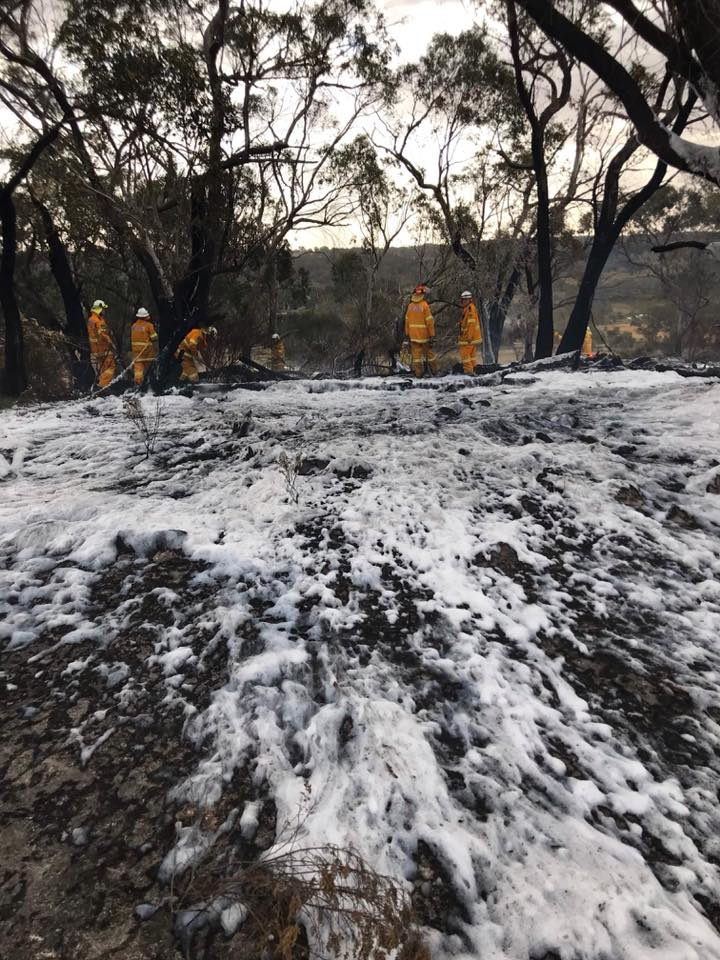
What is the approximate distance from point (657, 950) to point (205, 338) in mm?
12316

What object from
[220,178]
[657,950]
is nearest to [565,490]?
[657,950]

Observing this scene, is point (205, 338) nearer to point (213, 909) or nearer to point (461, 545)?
point (461, 545)

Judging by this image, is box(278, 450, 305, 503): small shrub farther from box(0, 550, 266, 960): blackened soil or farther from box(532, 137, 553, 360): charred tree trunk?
box(532, 137, 553, 360): charred tree trunk

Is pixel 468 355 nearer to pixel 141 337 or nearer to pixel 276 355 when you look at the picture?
pixel 276 355

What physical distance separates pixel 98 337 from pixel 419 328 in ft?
22.1

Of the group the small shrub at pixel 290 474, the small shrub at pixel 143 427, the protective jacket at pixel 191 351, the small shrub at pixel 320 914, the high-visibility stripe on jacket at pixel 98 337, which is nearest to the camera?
the small shrub at pixel 320 914

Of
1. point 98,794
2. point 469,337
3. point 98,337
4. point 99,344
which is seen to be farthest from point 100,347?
point 98,794

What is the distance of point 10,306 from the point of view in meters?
8.88

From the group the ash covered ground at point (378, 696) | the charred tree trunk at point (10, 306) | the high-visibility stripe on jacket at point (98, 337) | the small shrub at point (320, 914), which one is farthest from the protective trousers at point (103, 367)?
the small shrub at point (320, 914)

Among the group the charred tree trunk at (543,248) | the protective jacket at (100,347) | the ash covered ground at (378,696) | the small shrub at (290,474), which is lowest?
the ash covered ground at (378,696)

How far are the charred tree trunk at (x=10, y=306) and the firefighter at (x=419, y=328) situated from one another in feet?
24.5

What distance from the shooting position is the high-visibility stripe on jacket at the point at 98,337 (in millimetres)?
9875

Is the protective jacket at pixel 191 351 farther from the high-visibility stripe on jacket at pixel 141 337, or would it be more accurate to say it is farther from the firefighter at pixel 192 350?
the high-visibility stripe on jacket at pixel 141 337

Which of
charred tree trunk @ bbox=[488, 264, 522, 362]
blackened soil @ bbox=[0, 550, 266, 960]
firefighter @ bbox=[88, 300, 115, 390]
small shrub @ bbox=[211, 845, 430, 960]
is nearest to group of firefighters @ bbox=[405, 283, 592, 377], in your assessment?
firefighter @ bbox=[88, 300, 115, 390]
